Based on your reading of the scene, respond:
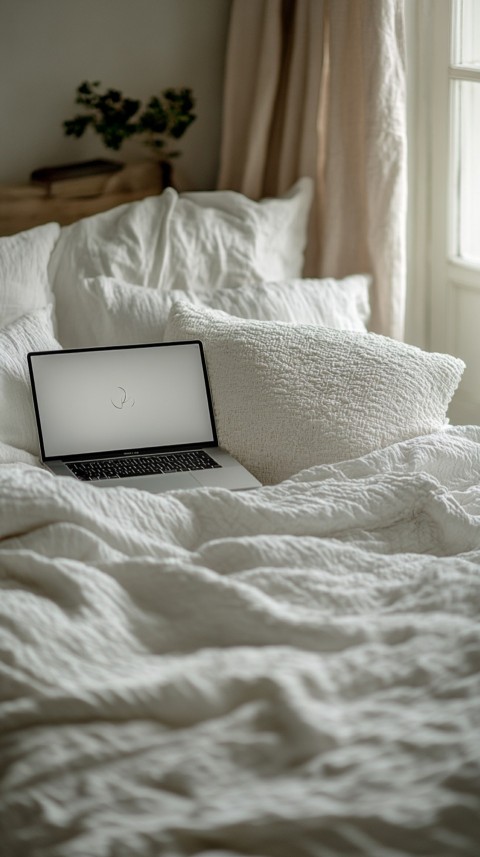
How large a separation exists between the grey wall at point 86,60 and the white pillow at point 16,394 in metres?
0.75

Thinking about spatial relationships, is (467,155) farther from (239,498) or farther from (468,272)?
(239,498)

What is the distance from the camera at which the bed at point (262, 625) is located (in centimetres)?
98

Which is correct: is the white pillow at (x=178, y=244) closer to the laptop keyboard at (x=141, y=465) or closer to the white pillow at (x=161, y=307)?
the white pillow at (x=161, y=307)

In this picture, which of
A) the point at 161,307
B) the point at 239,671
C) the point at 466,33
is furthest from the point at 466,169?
the point at 239,671

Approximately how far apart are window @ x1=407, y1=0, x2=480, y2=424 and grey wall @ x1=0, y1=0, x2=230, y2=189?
55cm

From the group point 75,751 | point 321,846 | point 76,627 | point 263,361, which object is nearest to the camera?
point 321,846

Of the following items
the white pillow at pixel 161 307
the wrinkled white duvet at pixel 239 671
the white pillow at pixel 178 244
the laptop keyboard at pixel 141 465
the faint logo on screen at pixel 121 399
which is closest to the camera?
the wrinkled white duvet at pixel 239 671

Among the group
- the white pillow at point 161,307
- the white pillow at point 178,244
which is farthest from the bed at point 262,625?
the white pillow at point 178,244

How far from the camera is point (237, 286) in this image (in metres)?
2.45

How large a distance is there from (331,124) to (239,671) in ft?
5.92

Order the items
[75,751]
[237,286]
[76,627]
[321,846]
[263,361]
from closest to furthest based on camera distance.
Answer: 1. [321,846]
2. [75,751]
3. [76,627]
4. [263,361]
5. [237,286]

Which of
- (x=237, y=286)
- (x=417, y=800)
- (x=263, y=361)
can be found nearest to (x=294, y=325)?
(x=263, y=361)

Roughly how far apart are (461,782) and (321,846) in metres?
0.16

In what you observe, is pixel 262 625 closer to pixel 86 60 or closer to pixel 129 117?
pixel 129 117
